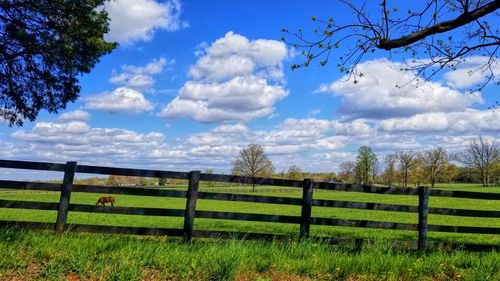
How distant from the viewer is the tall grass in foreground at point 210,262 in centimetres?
619

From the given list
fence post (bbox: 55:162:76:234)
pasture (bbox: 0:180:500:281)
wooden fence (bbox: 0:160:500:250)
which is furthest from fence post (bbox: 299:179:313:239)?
fence post (bbox: 55:162:76:234)

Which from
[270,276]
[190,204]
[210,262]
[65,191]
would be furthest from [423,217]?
[65,191]

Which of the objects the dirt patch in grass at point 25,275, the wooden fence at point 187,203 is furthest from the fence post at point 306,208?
the dirt patch in grass at point 25,275

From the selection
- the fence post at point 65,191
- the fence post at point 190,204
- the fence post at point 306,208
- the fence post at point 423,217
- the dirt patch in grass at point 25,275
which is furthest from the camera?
the fence post at point 423,217

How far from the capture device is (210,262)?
6566 mm

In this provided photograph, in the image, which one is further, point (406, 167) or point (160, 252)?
point (406, 167)

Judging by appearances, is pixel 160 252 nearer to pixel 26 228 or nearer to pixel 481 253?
pixel 26 228

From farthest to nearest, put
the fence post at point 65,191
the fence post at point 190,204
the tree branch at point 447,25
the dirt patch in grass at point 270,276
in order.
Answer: the fence post at point 190,204 → the fence post at point 65,191 → the tree branch at point 447,25 → the dirt patch in grass at point 270,276

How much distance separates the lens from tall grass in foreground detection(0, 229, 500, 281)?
619cm

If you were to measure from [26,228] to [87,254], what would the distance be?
2.49 metres

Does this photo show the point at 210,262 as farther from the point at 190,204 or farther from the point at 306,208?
the point at 306,208

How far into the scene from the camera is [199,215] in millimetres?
8953

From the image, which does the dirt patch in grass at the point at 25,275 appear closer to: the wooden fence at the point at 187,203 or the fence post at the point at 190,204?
the wooden fence at the point at 187,203

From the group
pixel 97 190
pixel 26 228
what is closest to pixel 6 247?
pixel 26 228
